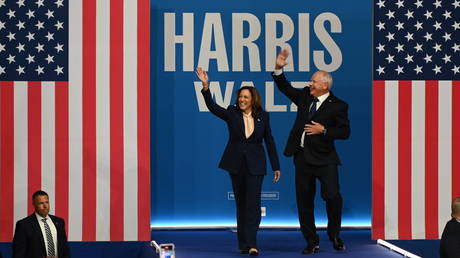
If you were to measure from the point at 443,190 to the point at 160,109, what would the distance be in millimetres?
2833

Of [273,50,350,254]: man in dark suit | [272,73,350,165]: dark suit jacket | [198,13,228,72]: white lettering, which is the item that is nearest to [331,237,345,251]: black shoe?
[273,50,350,254]: man in dark suit

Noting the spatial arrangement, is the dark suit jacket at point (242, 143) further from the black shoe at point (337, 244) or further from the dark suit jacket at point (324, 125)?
the black shoe at point (337, 244)

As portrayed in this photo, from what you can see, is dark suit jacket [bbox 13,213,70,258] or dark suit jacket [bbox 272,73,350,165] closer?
dark suit jacket [bbox 13,213,70,258]

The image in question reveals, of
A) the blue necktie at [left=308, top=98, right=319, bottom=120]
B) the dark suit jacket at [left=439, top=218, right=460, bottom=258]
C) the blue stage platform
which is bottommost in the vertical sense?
the blue stage platform

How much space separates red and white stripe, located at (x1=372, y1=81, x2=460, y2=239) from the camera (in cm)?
→ 761

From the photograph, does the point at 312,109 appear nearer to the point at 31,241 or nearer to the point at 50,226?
the point at 50,226

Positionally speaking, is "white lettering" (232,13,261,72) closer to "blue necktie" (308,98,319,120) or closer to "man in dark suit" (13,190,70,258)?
"blue necktie" (308,98,319,120)

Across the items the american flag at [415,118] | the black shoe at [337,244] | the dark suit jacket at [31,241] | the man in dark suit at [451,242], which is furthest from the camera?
the american flag at [415,118]

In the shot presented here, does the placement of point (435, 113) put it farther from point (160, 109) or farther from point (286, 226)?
point (160, 109)

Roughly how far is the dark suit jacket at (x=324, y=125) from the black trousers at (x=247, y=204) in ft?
1.31

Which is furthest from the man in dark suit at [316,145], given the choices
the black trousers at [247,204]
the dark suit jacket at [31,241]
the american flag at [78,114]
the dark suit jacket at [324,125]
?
the dark suit jacket at [31,241]

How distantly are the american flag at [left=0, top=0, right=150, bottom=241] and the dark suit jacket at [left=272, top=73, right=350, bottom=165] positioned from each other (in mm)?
1547

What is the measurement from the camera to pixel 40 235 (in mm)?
6230

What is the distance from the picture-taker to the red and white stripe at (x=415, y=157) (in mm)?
7605
